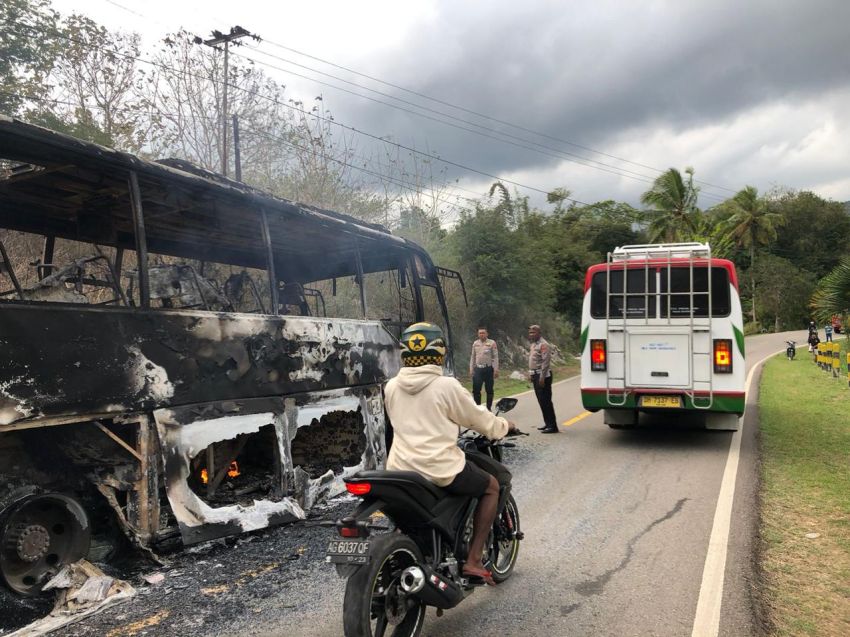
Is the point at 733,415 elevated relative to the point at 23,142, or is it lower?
lower

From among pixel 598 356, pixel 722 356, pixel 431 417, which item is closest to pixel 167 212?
pixel 431 417

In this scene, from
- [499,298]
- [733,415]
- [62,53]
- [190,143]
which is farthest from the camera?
[499,298]

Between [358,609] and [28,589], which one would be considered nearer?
[358,609]

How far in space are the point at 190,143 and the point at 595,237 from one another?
102ft

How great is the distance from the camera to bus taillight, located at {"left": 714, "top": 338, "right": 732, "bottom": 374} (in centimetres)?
779

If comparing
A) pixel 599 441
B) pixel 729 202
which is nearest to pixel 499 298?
pixel 599 441

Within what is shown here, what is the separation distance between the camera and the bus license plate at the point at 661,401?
26.1ft

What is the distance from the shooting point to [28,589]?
3.63 m

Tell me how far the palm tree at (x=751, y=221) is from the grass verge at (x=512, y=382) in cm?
3476

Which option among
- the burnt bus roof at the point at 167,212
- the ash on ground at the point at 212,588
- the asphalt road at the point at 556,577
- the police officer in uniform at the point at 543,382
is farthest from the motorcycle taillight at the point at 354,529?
the police officer in uniform at the point at 543,382

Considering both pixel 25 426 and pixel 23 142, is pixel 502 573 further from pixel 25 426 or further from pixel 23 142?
pixel 23 142

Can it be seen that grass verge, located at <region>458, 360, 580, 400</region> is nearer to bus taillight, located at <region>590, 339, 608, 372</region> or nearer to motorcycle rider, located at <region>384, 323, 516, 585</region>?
bus taillight, located at <region>590, 339, 608, 372</region>

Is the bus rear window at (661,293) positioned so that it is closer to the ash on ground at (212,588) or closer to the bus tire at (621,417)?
the bus tire at (621,417)

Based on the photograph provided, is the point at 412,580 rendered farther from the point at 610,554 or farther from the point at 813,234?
the point at 813,234
